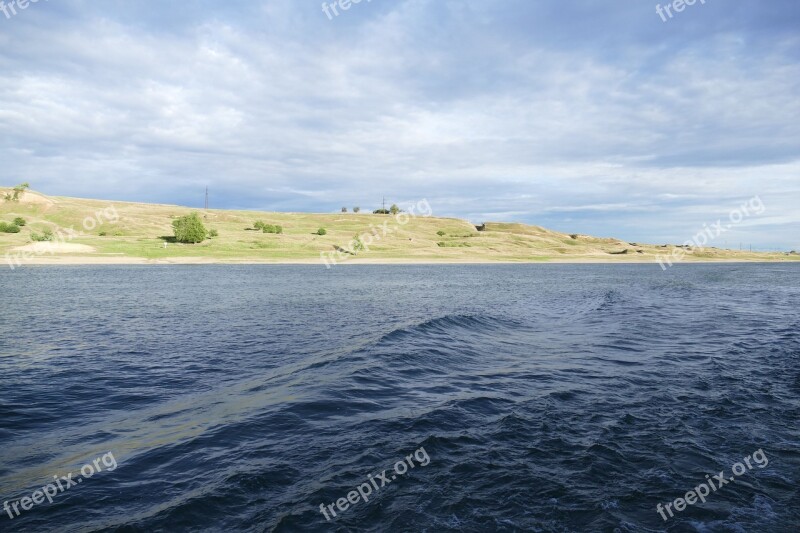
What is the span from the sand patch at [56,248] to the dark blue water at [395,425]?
91070 millimetres

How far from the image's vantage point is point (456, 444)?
12758mm

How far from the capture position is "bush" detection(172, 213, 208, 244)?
129500 mm

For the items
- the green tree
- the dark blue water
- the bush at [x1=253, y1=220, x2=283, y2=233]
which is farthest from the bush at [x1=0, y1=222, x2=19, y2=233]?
the dark blue water

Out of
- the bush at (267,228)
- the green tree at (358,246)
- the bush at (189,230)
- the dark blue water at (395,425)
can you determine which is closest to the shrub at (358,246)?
the green tree at (358,246)

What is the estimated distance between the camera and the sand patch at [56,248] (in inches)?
4181

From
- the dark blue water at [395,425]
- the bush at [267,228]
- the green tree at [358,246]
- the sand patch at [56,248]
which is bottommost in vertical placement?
the dark blue water at [395,425]

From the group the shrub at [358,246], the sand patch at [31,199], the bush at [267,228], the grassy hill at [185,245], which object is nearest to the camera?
the grassy hill at [185,245]

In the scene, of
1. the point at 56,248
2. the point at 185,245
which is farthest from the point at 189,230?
the point at 56,248

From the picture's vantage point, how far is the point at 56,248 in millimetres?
108188

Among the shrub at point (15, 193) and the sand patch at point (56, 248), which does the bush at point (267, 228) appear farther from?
the shrub at point (15, 193)

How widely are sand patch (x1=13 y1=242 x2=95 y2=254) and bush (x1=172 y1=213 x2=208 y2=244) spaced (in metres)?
23.5

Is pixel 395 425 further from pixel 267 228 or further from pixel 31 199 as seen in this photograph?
pixel 31 199

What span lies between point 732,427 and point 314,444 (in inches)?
476

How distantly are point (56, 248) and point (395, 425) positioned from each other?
122853mm
